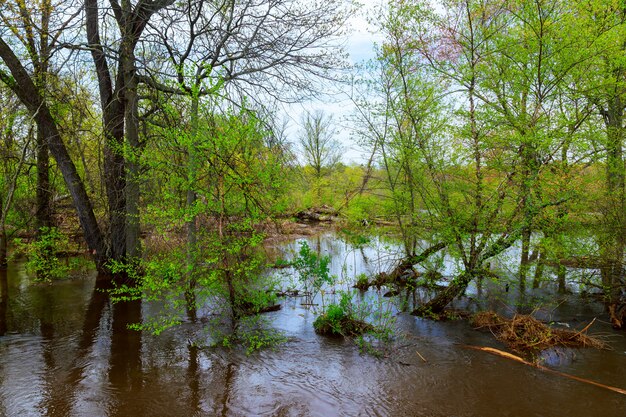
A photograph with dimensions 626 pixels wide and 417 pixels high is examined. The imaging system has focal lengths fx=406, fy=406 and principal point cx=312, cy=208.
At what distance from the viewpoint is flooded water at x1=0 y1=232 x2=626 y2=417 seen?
5.09m

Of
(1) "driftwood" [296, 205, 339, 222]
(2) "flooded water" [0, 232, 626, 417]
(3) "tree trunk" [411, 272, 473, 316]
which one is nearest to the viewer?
(2) "flooded water" [0, 232, 626, 417]

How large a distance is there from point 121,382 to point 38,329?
3237 millimetres

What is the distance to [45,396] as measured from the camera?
5156 millimetres

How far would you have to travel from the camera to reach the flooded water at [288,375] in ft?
16.7

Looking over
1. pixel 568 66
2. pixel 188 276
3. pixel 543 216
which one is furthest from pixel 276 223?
pixel 568 66

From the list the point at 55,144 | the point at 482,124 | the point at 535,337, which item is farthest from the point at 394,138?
the point at 55,144

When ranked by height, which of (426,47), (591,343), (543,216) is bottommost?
(591,343)

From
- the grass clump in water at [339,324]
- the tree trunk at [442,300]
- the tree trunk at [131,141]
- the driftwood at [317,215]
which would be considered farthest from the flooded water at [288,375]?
the driftwood at [317,215]

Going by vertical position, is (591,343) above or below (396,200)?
below

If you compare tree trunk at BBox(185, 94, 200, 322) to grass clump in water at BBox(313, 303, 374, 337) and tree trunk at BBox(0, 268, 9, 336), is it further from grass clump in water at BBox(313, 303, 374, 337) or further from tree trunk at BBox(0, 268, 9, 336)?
tree trunk at BBox(0, 268, 9, 336)

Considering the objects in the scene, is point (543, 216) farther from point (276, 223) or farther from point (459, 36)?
point (276, 223)

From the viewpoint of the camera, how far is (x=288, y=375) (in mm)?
5965

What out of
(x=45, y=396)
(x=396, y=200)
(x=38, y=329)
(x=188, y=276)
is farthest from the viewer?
(x=396, y=200)

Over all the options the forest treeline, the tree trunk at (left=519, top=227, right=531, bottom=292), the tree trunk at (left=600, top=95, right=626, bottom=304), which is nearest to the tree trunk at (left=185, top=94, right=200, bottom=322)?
the forest treeline
